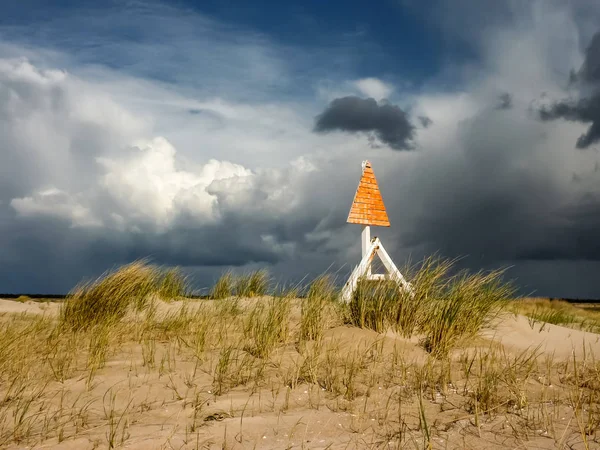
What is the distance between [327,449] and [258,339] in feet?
7.96

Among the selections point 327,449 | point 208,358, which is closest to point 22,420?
point 208,358

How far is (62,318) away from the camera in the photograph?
7227 millimetres

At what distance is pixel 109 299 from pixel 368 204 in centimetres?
517

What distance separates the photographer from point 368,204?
404 inches

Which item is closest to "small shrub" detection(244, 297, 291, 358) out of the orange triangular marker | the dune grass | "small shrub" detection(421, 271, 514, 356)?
the dune grass

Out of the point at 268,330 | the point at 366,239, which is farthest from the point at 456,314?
the point at 366,239

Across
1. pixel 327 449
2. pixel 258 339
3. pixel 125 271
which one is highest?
pixel 125 271

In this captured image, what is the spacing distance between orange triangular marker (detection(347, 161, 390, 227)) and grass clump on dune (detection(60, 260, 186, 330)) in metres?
3.95

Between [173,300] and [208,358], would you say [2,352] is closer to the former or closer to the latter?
[208,358]

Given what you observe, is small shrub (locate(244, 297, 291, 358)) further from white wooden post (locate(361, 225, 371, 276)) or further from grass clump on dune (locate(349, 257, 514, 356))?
white wooden post (locate(361, 225, 371, 276))

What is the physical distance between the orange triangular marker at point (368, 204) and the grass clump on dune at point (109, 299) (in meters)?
3.95

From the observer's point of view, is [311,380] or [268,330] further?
[268,330]

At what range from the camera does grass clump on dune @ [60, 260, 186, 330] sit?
282 inches

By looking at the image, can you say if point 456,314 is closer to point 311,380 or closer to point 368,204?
point 311,380
